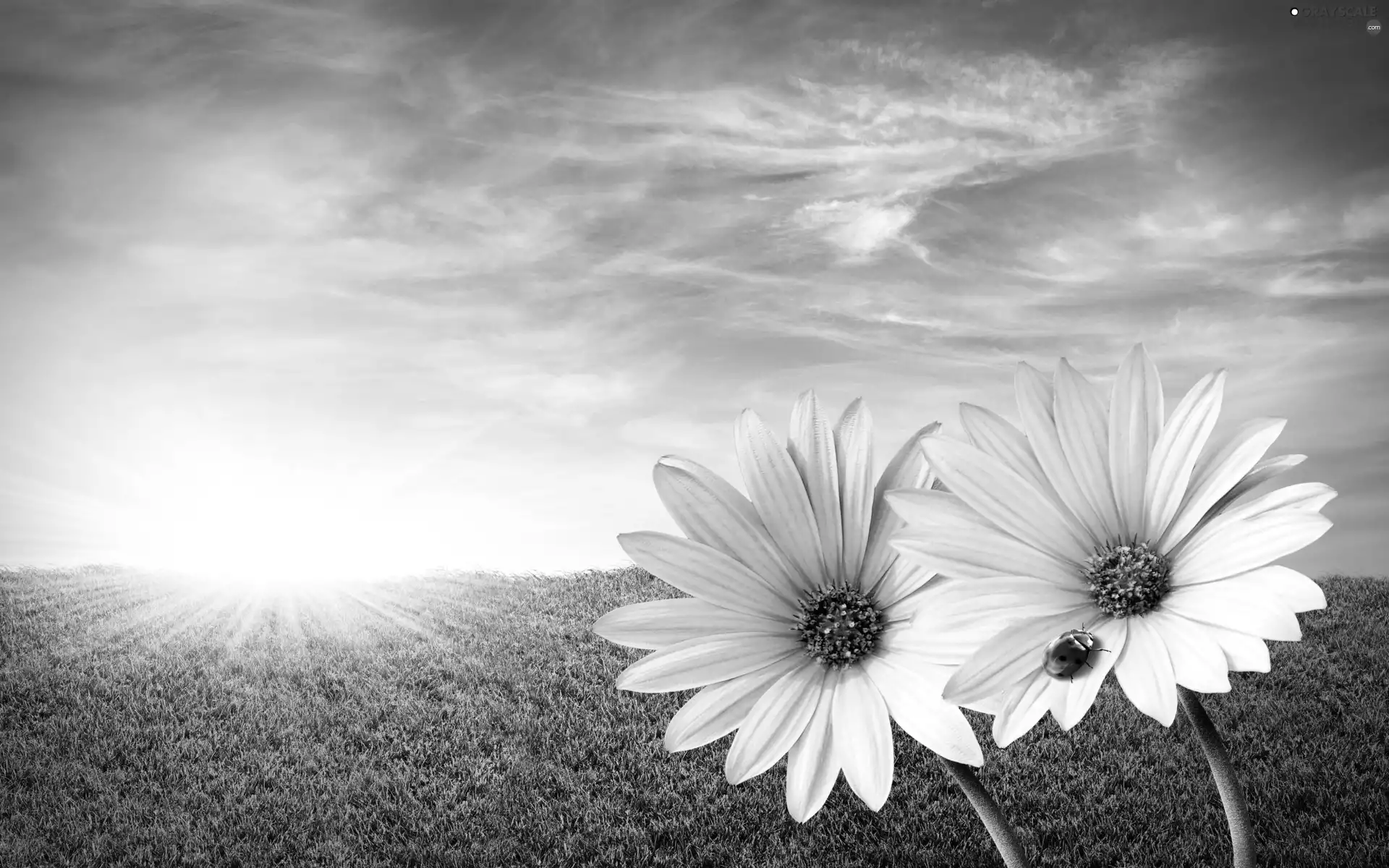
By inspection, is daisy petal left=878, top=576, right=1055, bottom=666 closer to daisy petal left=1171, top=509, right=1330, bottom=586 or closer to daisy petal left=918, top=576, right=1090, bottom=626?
daisy petal left=918, top=576, right=1090, bottom=626

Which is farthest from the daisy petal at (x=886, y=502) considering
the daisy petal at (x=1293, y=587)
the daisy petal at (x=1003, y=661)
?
the daisy petal at (x=1293, y=587)

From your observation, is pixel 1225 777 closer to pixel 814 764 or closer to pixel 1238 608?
pixel 1238 608

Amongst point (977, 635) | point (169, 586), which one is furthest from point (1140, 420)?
point (169, 586)

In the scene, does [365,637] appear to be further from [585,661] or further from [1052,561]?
[1052,561]

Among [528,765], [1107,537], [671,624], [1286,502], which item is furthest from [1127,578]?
[528,765]

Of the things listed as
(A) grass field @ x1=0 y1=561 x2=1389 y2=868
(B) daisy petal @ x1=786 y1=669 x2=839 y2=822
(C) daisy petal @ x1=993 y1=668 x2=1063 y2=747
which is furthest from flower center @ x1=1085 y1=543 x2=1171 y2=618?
(A) grass field @ x1=0 y1=561 x2=1389 y2=868

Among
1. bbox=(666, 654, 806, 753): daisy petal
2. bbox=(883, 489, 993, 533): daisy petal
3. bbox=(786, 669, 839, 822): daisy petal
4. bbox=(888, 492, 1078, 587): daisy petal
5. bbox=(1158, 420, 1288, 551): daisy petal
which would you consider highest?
Answer: bbox=(1158, 420, 1288, 551): daisy petal
